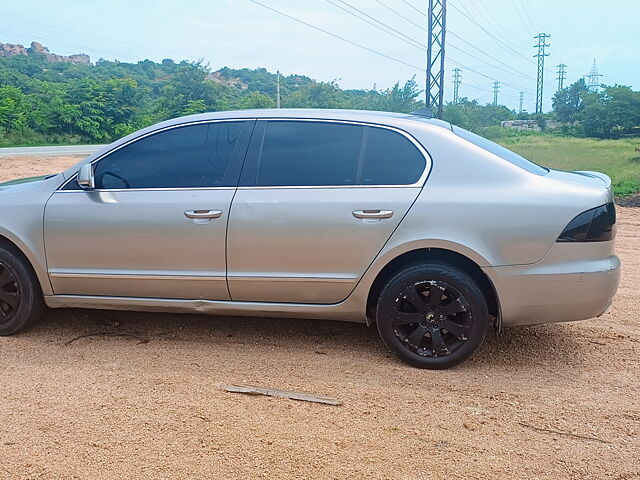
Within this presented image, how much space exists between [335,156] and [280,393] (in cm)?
160

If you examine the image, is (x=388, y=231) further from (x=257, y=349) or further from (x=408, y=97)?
(x=408, y=97)

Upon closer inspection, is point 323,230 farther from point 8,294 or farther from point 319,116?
point 8,294

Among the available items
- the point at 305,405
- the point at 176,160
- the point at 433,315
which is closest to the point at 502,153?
the point at 433,315

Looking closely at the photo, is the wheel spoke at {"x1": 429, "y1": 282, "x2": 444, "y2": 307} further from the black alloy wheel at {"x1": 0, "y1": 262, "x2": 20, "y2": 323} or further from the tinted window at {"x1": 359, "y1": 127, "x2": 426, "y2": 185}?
the black alloy wheel at {"x1": 0, "y1": 262, "x2": 20, "y2": 323}

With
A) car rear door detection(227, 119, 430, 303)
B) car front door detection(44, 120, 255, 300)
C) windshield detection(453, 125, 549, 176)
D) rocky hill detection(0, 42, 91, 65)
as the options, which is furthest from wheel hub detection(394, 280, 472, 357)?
rocky hill detection(0, 42, 91, 65)

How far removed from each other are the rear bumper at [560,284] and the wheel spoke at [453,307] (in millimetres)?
249

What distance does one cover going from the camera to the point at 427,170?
399cm

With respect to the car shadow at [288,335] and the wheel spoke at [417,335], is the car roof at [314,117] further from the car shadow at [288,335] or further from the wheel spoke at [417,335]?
the wheel spoke at [417,335]

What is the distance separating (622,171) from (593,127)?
3193mm

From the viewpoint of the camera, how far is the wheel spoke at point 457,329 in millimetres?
3861

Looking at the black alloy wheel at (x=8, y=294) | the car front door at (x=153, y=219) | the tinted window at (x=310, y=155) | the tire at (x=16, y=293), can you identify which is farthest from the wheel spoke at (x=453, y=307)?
the black alloy wheel at (x=8, y=294)

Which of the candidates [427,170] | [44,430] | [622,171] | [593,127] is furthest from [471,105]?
[44,430]

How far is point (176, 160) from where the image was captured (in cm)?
434

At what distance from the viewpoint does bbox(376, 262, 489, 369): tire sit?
3.83 meters
